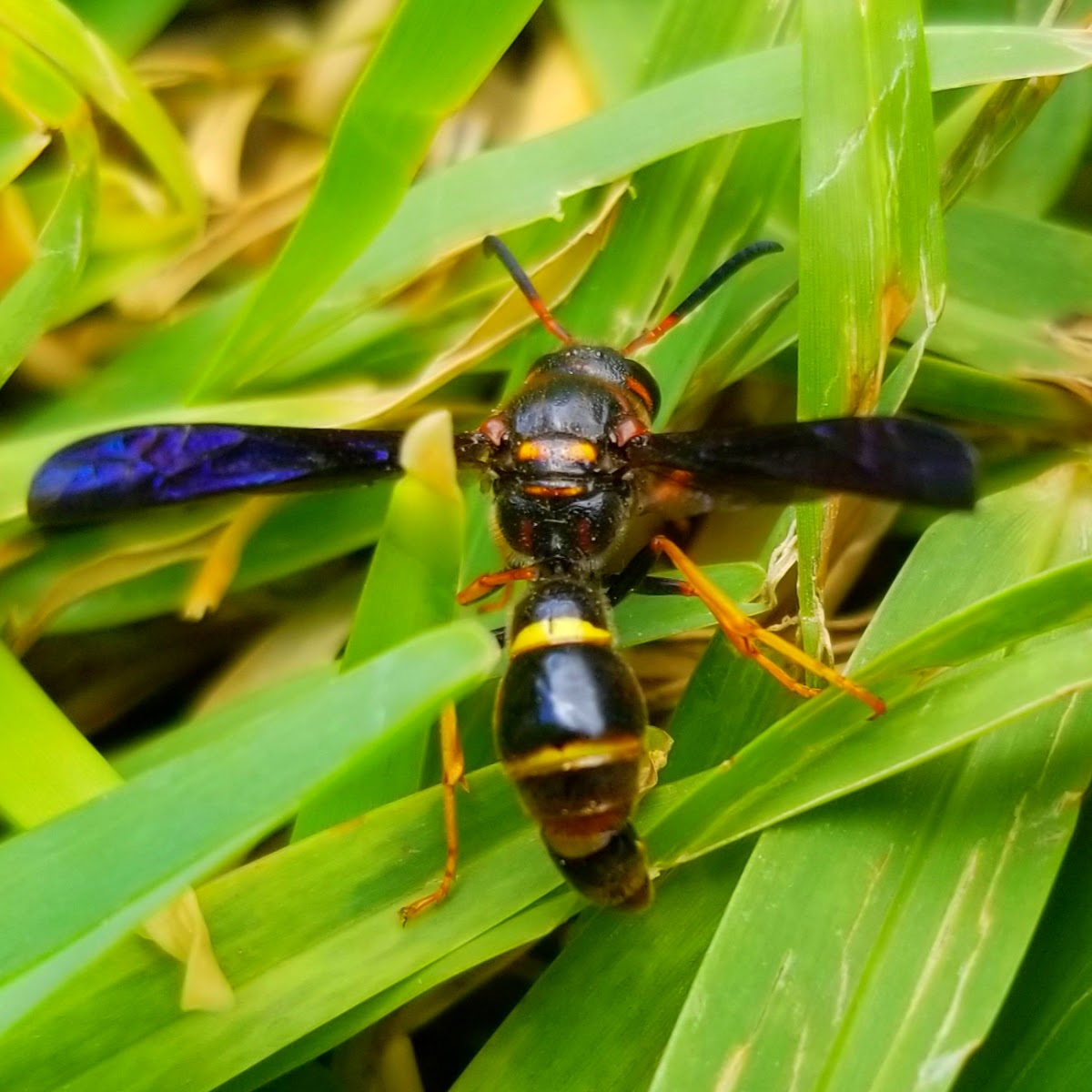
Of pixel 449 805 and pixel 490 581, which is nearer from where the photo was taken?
pixel 449 805

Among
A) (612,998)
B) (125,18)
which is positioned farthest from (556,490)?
(125,18)

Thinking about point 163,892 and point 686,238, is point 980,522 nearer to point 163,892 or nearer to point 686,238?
point 686,238

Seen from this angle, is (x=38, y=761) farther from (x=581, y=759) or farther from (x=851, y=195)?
(x=851, y=195)

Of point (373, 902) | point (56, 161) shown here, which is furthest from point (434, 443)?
point (56, 161)

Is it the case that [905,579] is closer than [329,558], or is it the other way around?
[905,579]

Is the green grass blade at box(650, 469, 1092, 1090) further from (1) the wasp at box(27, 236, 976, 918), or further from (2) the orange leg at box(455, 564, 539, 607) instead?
(2) the orange leg at box(455, 564, 539, 607)

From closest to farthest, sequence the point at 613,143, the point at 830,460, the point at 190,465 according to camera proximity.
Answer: the point at 830,460
the point at 190,465
the point at 613,143

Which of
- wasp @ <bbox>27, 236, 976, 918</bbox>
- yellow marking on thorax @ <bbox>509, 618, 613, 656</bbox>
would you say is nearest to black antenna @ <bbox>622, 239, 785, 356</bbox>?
wasp @ <bbox>27, 236, 976, 918</bbox>
